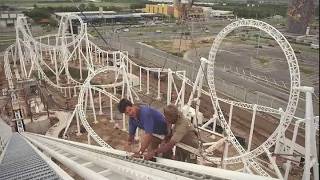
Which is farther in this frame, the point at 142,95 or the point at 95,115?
the point at 142,95

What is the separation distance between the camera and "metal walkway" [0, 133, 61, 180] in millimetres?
6609

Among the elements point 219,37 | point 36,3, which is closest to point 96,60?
point 219,37

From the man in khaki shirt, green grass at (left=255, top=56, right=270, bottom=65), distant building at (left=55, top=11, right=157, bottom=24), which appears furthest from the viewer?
distant building at (left=55, top=11, right=157, bottom=24)

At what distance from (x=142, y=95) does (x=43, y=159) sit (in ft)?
63.6

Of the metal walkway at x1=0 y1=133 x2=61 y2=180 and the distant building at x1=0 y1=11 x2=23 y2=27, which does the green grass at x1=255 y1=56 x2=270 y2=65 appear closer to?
the metal walkway at x1=0 y1=133 x2=61 y2=180

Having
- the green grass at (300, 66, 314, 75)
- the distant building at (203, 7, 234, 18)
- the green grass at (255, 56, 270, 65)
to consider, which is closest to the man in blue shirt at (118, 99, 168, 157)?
the green grass at (300, 66, 314, 75)

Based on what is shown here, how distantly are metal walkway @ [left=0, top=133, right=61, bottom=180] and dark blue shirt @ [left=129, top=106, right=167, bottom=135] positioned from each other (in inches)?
71.0

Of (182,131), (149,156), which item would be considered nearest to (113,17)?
(182,131)

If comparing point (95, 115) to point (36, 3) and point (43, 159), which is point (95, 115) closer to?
point (43, 159)

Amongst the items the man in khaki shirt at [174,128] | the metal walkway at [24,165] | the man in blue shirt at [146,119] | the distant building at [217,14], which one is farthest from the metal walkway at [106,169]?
the distant building at [217,14]

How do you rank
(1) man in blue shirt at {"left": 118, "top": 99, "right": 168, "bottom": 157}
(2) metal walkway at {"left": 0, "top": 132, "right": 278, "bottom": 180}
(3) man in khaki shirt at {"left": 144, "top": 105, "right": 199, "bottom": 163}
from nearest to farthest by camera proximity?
(2) metal walkway at {"left": 0, "top": 132, "right": 278, "bottom": 180}
(1) man in blue shirt at {"left": 118, "top": 99, "right": 168, "bottom": 157}
(3) man in khaki shirt at {"left": 144, "top": 105, "right": 199, "bottom": 163}

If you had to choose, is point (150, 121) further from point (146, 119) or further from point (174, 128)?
point (174, 128)

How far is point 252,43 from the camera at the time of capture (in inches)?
2034

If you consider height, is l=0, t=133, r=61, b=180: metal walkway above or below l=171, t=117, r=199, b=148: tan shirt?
below
